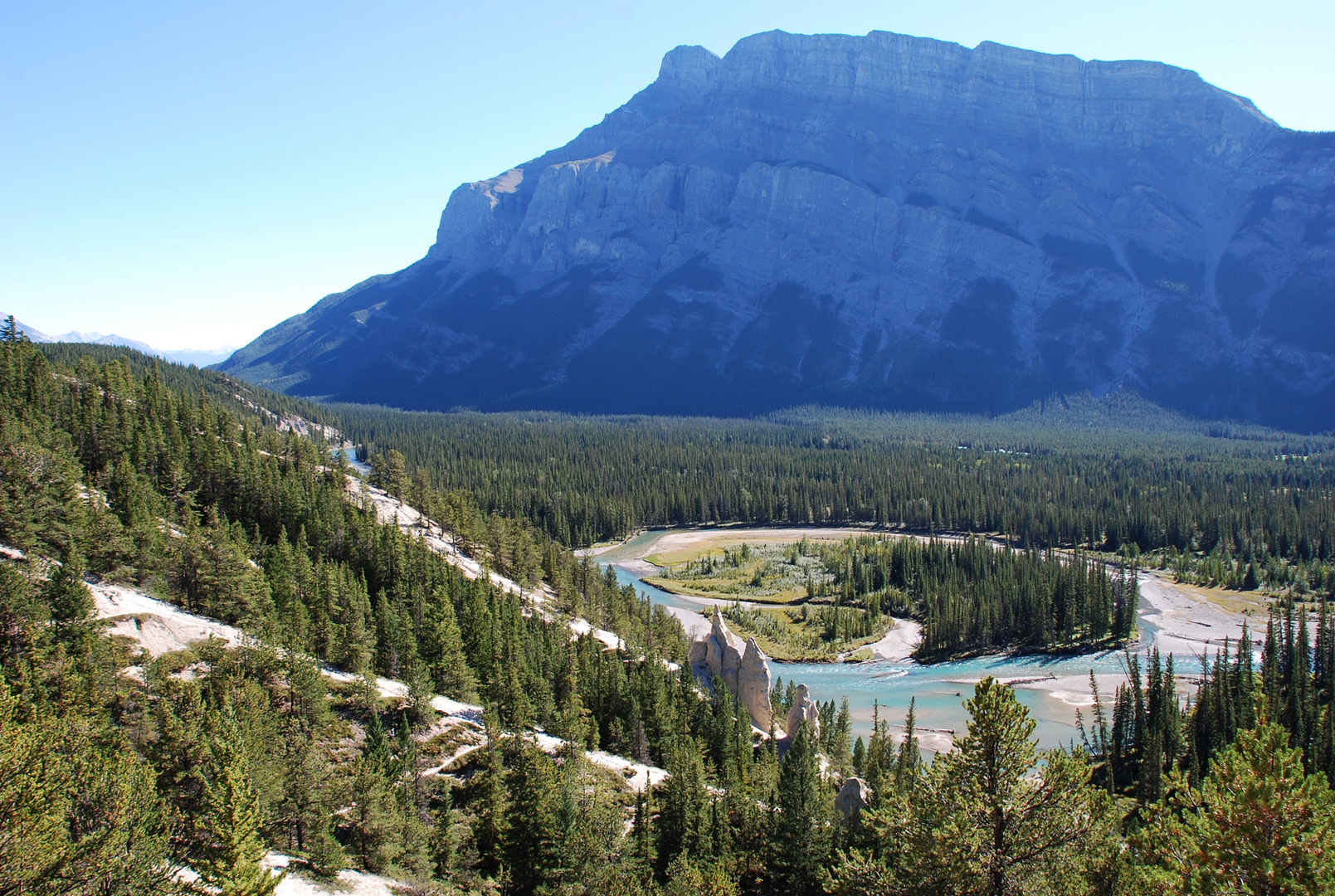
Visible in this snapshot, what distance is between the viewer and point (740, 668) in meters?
76.5

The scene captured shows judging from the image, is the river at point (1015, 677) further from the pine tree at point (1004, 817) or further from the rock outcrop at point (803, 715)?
the pine tree at point (1004, 817)

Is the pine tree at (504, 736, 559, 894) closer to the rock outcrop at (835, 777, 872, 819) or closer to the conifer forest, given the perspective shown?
the conifer forest

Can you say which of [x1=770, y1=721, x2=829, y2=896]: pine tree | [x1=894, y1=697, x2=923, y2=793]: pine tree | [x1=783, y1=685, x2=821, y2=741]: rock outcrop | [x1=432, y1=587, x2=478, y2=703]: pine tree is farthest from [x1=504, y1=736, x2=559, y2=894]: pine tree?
[x1=783, y1=685, x2=821, y2=741]: rock outcrop

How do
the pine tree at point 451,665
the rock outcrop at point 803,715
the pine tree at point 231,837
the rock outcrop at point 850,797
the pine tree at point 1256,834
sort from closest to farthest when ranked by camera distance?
the pine tree at point 1256,834 < the pine tree at point 231,837 < the rock outcrop at point 850,797 < the pine tree at point 451,665 < the rock outcrop at point 803,715

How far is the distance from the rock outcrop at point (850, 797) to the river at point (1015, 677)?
30.5 m

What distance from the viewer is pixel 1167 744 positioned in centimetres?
7300

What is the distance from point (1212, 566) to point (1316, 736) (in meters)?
94.0

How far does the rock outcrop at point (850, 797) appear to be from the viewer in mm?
48906

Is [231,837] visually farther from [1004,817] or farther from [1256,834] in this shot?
[1256,834]

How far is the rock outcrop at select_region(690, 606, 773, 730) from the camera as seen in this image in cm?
7500

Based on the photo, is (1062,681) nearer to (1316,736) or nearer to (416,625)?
(1316,736)

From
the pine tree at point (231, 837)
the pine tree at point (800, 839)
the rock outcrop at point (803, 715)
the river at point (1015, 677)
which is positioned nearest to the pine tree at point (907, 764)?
the rock outcrop at point (803, 715)

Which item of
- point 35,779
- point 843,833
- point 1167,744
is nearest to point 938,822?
point 843,833

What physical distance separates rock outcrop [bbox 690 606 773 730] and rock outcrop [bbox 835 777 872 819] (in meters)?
21.7
